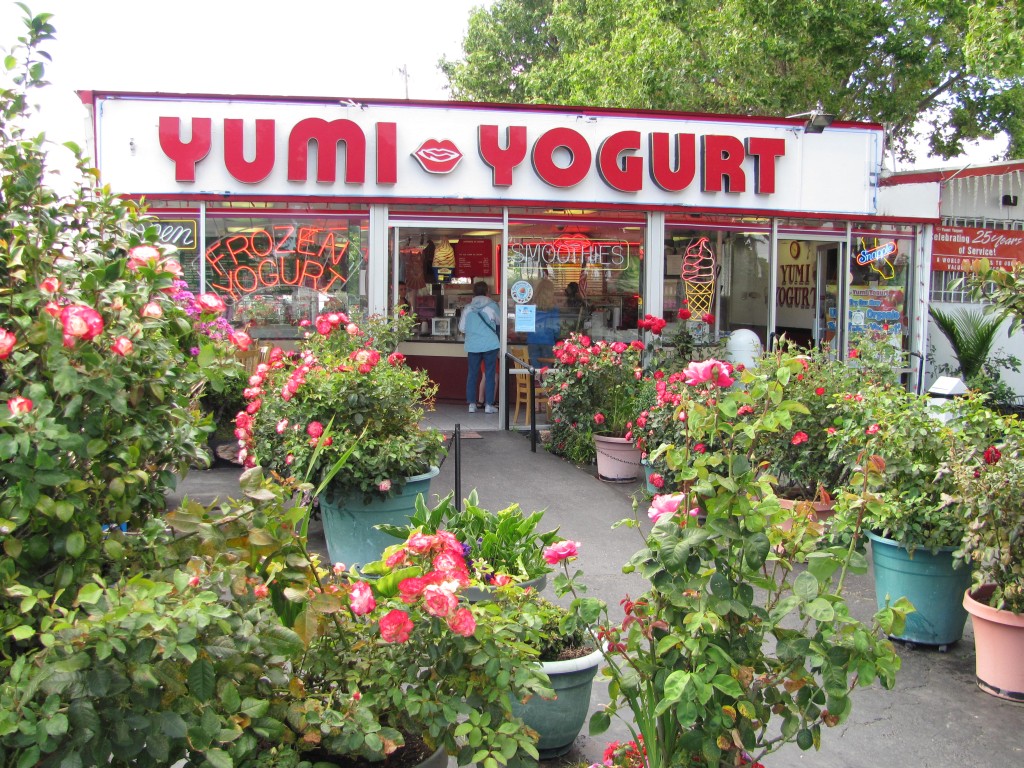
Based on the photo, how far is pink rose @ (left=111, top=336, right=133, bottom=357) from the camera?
2.34 metres

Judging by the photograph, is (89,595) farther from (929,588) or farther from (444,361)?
(444,361)

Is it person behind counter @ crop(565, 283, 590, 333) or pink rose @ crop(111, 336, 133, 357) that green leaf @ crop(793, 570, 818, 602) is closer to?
pink rose @ crop(111, 336, 133, 357)

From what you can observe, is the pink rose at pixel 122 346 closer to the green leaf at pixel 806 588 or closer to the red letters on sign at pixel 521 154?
the green leaf at pixel 806 588

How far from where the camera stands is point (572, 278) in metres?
12.0

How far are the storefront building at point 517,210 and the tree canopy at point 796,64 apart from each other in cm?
375

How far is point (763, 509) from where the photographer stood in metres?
2.67

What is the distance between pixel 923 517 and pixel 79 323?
4.55 meters

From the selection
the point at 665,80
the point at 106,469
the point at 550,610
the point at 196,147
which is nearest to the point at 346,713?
the point at 106,469

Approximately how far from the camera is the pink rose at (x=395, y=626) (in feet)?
8.71

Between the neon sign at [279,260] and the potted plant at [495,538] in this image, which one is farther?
the neon sign at [279,260]

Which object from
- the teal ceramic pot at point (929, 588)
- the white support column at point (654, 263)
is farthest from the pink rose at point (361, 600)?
the white support column at point (654, 263)

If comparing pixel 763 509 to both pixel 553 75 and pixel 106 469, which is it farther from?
pixel 553 75

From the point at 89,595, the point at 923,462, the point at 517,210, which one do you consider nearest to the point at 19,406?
the point at 89,595

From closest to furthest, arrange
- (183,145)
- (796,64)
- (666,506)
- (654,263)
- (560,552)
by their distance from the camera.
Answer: (666,506) < (560,552) < (183,145) < (654,263) < (796,64)
